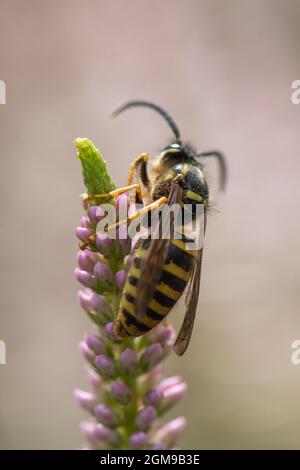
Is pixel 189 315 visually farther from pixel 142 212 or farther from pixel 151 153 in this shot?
pixel 151 153

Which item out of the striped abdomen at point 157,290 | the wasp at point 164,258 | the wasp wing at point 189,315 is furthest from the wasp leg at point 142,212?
the wasp wing at point 189,315

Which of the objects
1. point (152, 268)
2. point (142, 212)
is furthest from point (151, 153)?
point (152, 268)

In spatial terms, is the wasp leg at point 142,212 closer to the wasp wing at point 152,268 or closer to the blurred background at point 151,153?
the wasp wing at point 152,268

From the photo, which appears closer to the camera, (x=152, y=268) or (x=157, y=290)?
(x=152, y=268)

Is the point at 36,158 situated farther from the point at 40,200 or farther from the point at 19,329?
the point at 19,329

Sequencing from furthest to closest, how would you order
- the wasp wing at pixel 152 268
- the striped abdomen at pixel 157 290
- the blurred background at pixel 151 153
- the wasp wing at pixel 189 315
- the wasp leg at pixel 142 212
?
the blurred background at pixel 151 153, the wasp wing at pixel 189 315, the wasp leg at pixel 142 212, the striped abdomen at pixel 157 290, the wasp wing at pixel 152 268

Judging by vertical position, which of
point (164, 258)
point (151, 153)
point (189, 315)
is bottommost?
point (189, 315)
